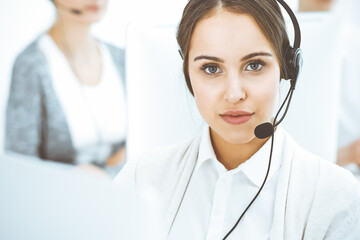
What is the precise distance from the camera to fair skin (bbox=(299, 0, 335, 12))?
1.84m

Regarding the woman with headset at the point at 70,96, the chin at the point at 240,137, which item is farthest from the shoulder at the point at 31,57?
the chin at the point at 240,137

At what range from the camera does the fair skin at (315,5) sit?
6.04ft

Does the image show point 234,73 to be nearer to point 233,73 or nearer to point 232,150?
point 233,73

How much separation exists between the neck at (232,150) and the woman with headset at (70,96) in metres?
1.39

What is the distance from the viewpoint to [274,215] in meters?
0.80

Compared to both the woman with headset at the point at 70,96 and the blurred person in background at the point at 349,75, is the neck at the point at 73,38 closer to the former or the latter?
the woman with headset at the point at 70,96

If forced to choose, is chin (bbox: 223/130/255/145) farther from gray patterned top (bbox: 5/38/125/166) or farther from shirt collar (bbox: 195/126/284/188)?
gray patterned top (bbox: 5/38/125/166)

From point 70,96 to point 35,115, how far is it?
0.71 feet

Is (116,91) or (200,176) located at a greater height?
(200,176)

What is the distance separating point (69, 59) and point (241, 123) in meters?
1.71

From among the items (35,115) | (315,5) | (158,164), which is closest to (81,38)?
(35,115)

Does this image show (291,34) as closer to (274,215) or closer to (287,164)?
(287,164)

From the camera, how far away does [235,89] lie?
814mm

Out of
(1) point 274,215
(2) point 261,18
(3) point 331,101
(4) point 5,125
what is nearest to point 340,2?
(3) point 331,101
